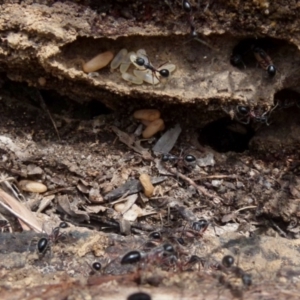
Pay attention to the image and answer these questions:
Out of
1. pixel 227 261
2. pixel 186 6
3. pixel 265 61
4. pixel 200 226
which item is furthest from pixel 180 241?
pixel 186 6

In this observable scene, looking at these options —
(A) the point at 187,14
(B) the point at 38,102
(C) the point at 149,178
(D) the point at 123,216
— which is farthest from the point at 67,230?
(A) the point at 187,14

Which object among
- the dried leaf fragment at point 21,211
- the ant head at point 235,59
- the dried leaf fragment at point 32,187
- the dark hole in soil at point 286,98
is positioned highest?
the ant head at point 235,59

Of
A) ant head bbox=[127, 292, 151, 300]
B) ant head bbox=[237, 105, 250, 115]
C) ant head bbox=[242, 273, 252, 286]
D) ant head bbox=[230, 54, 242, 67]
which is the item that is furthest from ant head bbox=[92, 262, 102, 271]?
ant head bbox=[230, 54, 242, 67]

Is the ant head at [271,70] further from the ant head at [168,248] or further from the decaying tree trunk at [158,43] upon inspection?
the ant head at [168,248]

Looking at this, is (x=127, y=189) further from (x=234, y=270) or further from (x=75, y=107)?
(x=234, y=270)

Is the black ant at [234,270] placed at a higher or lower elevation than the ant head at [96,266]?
higher

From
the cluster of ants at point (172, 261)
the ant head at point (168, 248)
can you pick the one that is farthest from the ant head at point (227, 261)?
the ant head at point (168, 248)
